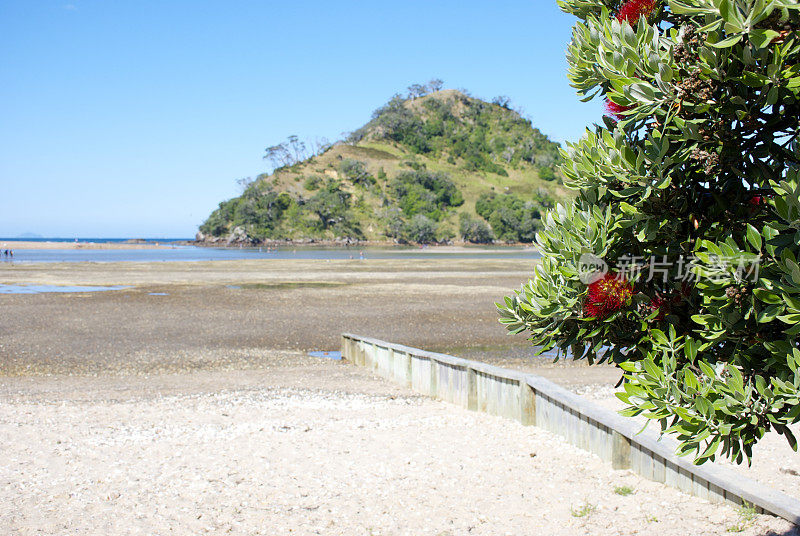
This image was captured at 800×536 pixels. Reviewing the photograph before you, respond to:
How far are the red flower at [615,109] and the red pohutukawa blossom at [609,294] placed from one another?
2.50 ft

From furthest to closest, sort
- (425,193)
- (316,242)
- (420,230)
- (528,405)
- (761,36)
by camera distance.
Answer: (425,193) → (420,230) → (316,242) → (528,405) → (761,36)

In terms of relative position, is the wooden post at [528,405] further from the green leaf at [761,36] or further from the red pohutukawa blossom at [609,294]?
the green leaf at [761,36]

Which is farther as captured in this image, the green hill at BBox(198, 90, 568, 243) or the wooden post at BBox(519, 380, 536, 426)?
the green hill at BBox(198, 90, 568, 243)

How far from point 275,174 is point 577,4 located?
189930 mm

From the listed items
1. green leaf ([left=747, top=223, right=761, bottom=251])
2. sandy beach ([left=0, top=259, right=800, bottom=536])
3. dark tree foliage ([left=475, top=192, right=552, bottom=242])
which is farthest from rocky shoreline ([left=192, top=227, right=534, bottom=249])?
green leaf ([left=747, top=223, right=761, bottom=251])

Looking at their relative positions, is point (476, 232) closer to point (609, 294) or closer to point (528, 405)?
point (528, 405)

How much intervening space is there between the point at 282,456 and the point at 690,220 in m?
6.65

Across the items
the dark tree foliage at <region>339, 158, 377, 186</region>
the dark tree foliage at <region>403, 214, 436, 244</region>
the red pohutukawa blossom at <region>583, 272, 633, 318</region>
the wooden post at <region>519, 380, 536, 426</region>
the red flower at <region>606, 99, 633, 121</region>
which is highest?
the dark tree foliage at <region>339, 158, 377, 186</region>

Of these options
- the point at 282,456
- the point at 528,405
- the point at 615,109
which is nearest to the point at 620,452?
the point at 528,405

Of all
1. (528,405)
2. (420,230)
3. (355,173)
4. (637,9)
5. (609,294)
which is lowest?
(528,405)

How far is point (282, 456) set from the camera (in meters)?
8.47

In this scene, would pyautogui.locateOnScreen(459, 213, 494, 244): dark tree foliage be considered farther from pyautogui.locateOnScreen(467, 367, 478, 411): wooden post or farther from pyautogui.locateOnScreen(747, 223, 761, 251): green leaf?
pyautogui.locateOnScreen(747, 223, 761, 251): green leaf

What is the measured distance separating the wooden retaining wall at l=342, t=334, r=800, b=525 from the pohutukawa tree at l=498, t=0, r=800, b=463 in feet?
10.8

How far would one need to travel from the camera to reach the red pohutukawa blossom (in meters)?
3.13
